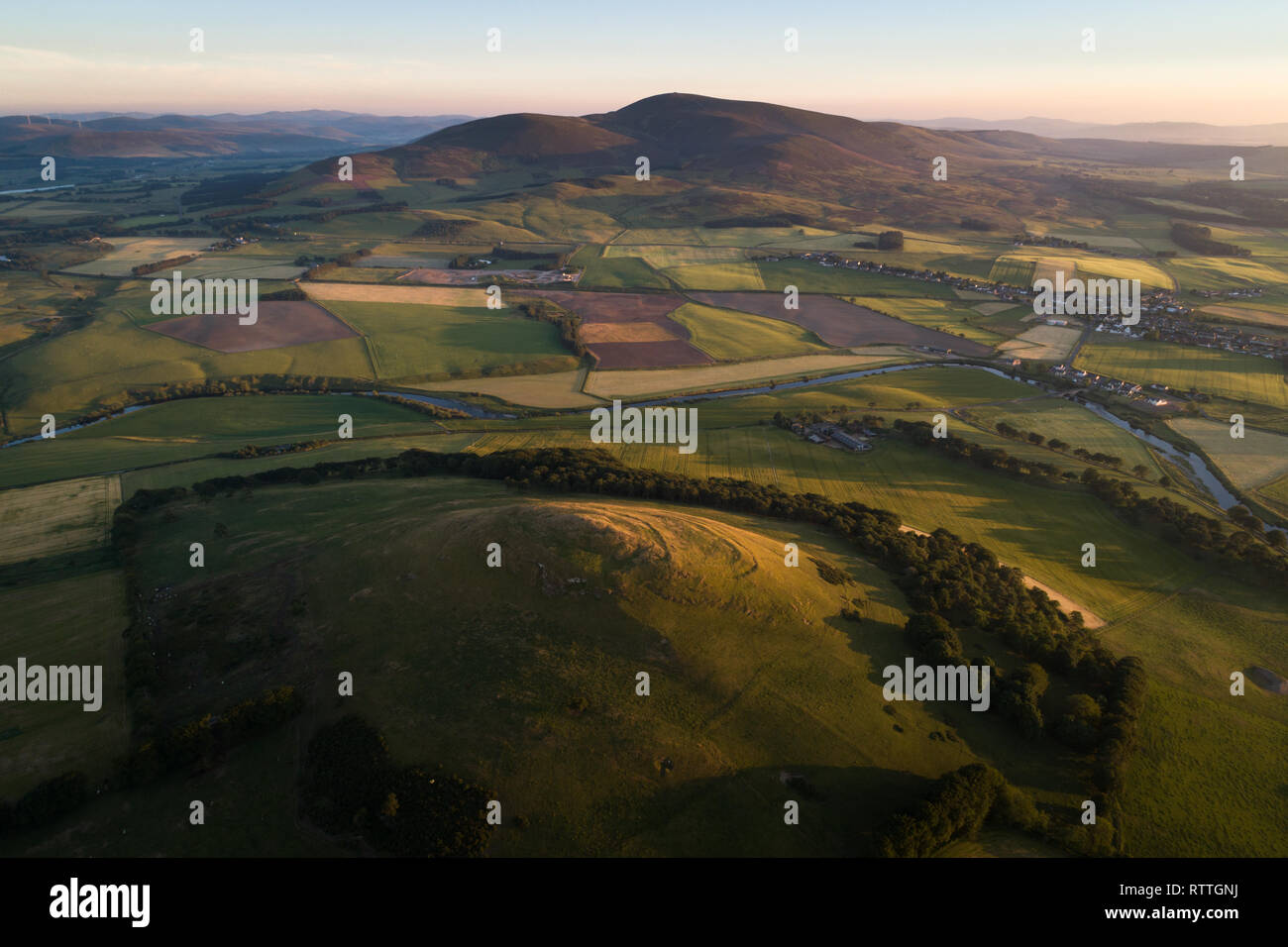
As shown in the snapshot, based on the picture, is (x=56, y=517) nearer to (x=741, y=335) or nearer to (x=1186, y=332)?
(x=741, y=335)

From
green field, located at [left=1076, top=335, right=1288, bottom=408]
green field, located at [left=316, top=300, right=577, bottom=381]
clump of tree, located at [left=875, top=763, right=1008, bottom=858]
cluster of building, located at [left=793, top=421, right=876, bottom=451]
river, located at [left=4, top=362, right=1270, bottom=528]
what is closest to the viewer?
clump of tree, located at [left=875, top=763, right=1008, bottom=858]

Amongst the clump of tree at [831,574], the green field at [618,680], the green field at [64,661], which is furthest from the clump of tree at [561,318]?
the green field at [64,661]

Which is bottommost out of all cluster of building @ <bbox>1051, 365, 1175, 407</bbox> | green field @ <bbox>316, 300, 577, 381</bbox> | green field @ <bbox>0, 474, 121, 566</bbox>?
green field @ <bbox>0, 474, 121, 566</bbox>

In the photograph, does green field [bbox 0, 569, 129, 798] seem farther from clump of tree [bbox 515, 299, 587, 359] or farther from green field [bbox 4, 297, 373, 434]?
clump of tree [bbox 515, 299, 587, 359]

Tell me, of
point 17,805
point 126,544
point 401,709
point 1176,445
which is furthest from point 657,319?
point 17,805

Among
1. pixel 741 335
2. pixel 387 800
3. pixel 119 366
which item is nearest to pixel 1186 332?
pixel 741 335

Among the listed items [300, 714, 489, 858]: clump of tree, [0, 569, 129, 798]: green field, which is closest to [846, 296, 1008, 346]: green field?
[300, 714, 489, 858]: clump of tree

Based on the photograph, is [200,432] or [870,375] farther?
[870,375]

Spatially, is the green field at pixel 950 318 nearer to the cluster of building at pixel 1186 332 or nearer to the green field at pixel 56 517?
the cluster of building at pixel 1186 332

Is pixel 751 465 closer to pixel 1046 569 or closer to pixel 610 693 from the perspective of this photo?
pixel 1046 569
